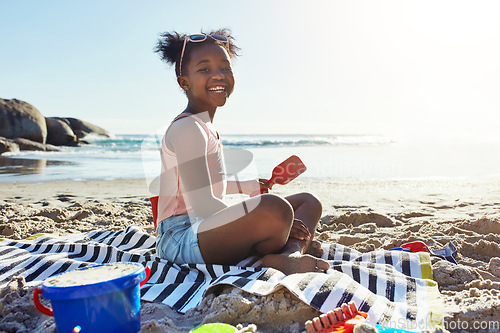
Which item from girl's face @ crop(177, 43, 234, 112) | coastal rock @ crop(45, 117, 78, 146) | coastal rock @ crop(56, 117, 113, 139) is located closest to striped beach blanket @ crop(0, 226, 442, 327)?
girl's face @ crop(177, 43, 234, 112)

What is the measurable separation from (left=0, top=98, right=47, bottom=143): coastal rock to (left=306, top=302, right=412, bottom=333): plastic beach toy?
14951mm

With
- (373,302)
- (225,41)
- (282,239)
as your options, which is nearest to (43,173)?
(225,41)

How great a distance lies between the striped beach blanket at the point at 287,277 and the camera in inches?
65.3

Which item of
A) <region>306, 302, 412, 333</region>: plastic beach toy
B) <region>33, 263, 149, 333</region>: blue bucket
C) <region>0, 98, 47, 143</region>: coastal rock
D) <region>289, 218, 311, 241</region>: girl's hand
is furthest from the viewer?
<region>0, 98, 47, 143</region>: coastal rock

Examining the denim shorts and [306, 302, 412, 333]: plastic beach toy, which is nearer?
[306, 302, 412, 333]: plastic beach toy

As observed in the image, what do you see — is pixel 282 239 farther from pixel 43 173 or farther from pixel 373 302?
pixel 43 173

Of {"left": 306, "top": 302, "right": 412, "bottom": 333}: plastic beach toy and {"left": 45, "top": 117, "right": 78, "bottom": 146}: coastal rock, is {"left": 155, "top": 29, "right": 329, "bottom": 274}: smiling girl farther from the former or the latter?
{"left": 45, "top": 117, "right": 78, "bottom": 146}: coastal rock

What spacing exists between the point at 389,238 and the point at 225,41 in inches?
72.2

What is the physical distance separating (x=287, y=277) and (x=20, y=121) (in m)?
14.9

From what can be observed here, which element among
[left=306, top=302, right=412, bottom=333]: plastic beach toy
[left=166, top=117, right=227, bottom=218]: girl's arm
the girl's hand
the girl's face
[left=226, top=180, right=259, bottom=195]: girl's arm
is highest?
the girl's face

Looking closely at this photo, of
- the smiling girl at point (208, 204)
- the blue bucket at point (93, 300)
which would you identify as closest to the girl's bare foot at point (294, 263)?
the smiling girl at point (208, 204)

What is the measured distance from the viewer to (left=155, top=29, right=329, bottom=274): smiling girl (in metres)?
2.11

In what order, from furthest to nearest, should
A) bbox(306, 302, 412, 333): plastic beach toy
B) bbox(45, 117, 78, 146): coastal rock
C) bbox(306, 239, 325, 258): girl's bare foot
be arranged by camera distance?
bbox(45, 117, 78, 146): coastal rock → bbox(306, 239, 325, 258): girl's bare foot → bbox(306, 302, 412, 333): plastic beach toy

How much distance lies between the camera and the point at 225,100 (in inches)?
99.5
